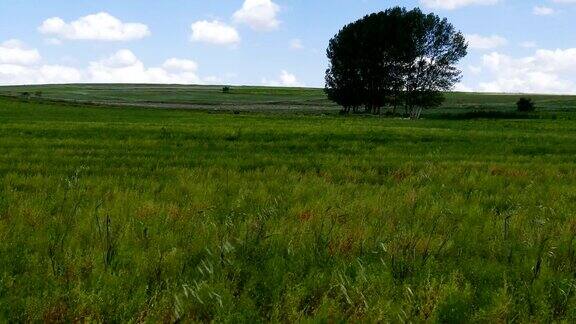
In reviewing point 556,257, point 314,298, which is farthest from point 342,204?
point 314,298

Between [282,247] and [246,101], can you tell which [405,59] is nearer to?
[246,101]

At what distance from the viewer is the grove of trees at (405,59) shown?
245 feet

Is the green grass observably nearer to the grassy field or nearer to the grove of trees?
the grove of trees

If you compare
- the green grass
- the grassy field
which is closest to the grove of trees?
the green grass

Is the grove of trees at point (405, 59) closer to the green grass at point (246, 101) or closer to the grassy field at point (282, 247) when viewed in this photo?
the green grass at point (246, 101)

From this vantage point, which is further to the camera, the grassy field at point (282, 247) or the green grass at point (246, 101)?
the green grass at point (246, 101)

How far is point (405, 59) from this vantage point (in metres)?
74.5

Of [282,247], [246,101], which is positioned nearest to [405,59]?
[246,101]

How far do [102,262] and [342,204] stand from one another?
3.82m

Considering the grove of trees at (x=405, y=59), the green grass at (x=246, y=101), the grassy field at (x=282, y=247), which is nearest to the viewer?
the grassy field at (x=282, y=247)

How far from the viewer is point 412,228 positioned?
629 cm

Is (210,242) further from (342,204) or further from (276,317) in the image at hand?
(342,204)

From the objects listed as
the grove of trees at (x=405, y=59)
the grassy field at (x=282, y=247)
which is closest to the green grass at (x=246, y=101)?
the grove of trees at (x=405, y=59)

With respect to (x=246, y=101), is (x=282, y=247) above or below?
above
